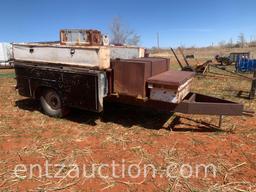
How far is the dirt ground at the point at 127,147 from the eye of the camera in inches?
126

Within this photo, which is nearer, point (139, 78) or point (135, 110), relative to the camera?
point (139, 78)

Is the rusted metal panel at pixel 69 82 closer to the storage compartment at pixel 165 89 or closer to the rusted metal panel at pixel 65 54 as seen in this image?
the rusted metal panel at pixel 65 54

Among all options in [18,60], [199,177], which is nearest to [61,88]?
[18,60]

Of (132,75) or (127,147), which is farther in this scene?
(132,75)

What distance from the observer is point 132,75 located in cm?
444

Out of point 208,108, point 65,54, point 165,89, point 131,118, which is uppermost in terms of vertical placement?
point 65,54

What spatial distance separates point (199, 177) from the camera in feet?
10.9

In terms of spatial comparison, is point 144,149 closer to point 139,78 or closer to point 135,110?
point 139,78

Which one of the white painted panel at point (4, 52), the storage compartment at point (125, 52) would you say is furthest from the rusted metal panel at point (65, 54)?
the white painted panel at point (4, 52)

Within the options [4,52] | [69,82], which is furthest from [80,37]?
[4,52]

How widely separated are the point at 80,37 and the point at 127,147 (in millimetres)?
2619

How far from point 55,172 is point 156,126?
251 cm

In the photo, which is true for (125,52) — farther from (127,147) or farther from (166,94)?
(127,147)

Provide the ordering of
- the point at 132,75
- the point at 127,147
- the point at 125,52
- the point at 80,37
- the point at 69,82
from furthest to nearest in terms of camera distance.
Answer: the point at 125,52 → the point at 80,37 → the point at 69,82 → the point at 132,75 → the point at 127,147
